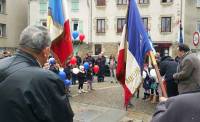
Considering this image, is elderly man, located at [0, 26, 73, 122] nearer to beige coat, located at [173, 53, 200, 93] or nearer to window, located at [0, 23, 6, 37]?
beige coat, located at [173, 53, 200, 93]

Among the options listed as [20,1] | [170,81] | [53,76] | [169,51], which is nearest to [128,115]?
[170,81]

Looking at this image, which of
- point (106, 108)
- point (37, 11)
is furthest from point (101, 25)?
point (106, 108)

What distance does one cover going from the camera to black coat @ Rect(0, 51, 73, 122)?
3.22 metres

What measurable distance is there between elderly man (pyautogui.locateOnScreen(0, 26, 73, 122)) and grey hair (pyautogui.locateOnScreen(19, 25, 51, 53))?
113 mm

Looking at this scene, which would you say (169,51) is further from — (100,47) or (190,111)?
(190,111)

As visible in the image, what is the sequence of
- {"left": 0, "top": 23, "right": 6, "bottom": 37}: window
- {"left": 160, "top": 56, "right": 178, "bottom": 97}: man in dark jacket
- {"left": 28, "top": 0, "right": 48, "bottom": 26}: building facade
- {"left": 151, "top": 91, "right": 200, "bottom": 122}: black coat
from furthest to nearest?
{"left": 28, "top": 0, "right": 48, "bottom": 26}: building facade → {"left": 0, "top": 23, "right": 6, "bottom": 37}: window → {"left": 160, "top": 56, "right": 178, "bottom": 97}: man in dark jacket → {"left": 151, "top": 91, "right": 200, "bottom": 122}: black coat

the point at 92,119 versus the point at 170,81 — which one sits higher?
the point at 170,81

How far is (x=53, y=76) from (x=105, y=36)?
42.5 metres

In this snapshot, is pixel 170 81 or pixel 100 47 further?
pixel 100 47

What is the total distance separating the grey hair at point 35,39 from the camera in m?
3.48

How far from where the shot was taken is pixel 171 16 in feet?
142

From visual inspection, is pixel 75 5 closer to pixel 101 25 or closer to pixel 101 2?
pixel 101 2

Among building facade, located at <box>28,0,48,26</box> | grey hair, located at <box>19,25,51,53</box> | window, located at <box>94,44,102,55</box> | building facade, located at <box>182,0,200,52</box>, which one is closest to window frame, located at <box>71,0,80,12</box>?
building facade, located at <box>28,0,48,26</box>

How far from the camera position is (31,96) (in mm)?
3213
